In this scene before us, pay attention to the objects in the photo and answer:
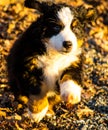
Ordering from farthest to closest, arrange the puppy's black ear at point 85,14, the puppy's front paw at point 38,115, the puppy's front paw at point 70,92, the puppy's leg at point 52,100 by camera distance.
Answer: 1. the puppy's leg at point 52,100
2. the puppy's black ear at point 85,14
3. the puppy's front paw at point 38,115
4. the puppy's front paw at point 70,92

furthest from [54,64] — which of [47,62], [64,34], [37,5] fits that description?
[37,5]

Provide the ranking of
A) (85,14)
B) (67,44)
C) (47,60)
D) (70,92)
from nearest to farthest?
1. (67,44)
2. (70,92)
3. (47,60)
4. (85,14)

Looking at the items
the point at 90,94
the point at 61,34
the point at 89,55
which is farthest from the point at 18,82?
the point at 89,55

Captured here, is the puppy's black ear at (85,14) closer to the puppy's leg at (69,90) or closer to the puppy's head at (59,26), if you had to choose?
the puppy's head at (59,26)

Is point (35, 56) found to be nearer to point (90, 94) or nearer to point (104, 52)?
point (90, 94)

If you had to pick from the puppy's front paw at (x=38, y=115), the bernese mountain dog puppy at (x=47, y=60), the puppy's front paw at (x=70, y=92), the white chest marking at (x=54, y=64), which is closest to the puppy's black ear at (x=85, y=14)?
the bernese mountain dog puppy at (x=47, y=60)

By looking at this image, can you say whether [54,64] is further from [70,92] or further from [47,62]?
[70,92]

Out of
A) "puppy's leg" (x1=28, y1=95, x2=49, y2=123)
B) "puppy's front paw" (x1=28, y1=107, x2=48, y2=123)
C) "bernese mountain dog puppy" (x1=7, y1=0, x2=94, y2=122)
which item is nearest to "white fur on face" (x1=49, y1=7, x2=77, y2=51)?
"bernese mountain dog puppy" (x1=7, y1=0, x2=94, y2=122)
